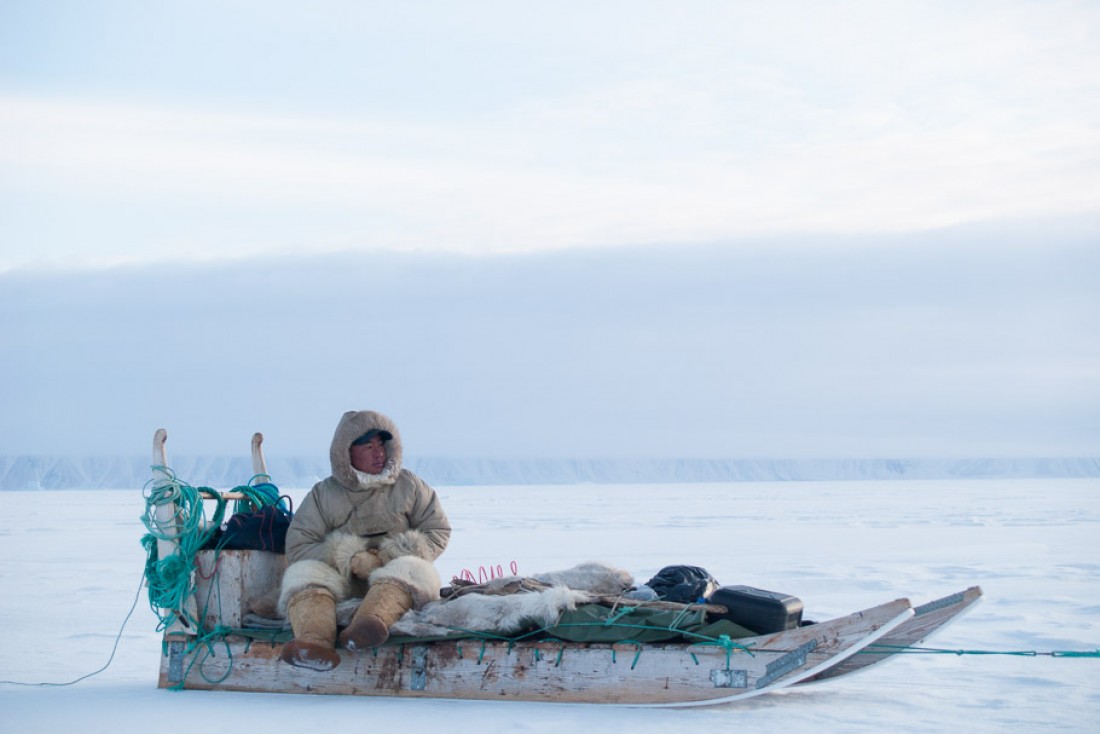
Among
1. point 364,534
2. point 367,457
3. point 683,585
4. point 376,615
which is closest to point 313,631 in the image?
point 376,615

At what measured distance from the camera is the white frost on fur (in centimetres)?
474

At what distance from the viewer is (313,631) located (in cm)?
473

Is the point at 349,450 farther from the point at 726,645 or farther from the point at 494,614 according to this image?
the point at 726,645

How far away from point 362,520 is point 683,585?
151cm

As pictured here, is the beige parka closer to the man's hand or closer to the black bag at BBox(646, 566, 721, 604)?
the man's hand

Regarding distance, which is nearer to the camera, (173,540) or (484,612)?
(484,612)

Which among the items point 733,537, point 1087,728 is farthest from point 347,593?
point 733,537

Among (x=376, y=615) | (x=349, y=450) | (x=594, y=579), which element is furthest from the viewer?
(x=594, y=579)

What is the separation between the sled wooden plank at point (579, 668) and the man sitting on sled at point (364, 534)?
0.20m

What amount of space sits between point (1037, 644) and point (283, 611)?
14.0 feet

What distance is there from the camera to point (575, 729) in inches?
164

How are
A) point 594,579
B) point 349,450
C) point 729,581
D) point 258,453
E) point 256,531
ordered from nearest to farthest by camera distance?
point 349,450, point 594,579, point 256,531, point 258,453, point 729,581

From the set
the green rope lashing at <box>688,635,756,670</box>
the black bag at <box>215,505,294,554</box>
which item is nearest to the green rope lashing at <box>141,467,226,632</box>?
the black bag at <box>215,505,294,554</box>

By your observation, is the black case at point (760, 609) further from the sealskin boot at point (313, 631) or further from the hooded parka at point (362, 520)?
the sealskin boot at point (313, 631)
